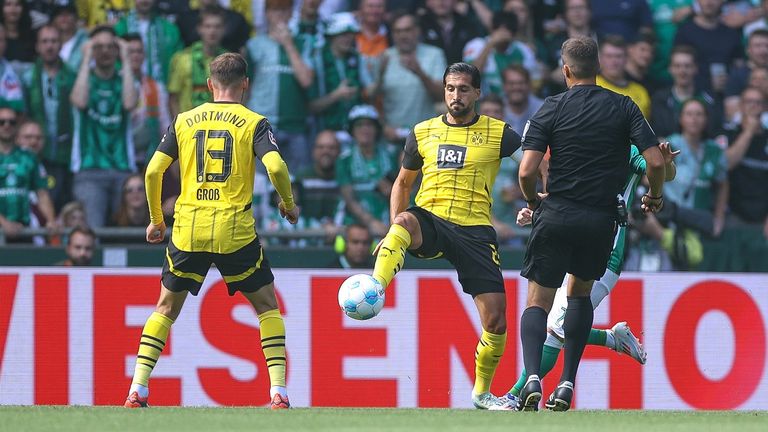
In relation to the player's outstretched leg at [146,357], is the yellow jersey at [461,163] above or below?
above

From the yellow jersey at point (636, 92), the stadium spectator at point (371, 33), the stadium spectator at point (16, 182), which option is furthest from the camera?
the stadium spectator at point (371, 33)

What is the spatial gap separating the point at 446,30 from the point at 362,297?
612 centimetres

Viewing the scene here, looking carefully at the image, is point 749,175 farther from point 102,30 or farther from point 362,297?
point 362,297

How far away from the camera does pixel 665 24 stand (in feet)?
44.8

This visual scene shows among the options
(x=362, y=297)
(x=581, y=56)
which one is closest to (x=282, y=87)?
(x=362, y=297)

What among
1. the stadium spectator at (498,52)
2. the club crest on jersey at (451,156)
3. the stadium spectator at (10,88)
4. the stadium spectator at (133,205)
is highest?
the stadium spectator at (498,52)

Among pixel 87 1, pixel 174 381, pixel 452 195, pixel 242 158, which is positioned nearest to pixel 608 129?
pixel 452 195

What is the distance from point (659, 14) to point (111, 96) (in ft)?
17.5

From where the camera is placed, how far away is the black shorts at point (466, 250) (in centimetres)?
793

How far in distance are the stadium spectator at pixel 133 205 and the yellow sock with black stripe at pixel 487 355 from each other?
173 inches

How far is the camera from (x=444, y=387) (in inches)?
401

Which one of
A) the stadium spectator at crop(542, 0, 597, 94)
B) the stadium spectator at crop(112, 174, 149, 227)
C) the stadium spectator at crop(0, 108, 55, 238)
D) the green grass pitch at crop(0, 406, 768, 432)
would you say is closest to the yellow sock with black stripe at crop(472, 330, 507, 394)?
the green grass pitch at crop(0, 406, 768, 432)

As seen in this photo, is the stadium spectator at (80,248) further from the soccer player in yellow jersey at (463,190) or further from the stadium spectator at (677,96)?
the stadium spectator at (677,96)

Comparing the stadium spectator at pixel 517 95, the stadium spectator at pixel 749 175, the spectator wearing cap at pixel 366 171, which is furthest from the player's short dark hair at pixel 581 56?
the stadium spectator at pixel 749 175
